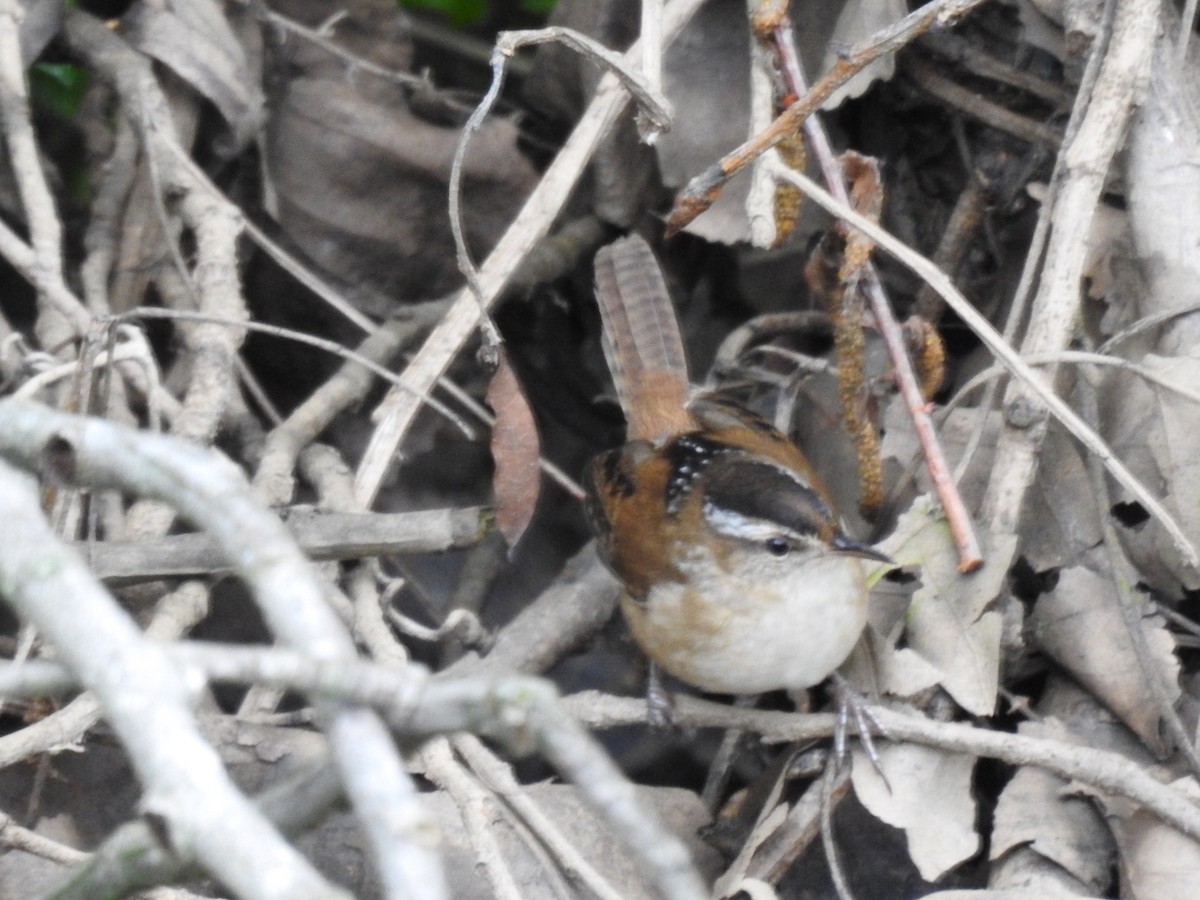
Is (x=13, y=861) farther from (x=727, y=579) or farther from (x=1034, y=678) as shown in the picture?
(x=1034, y=678)

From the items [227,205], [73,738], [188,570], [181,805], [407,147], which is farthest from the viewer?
[407,147]

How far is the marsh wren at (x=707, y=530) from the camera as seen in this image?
3.02m

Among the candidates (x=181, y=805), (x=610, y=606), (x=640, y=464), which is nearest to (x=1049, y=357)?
(x=640, y=464)

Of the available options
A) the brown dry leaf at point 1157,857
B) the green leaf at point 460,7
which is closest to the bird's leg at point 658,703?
the brown dry leaf at point 1157,857

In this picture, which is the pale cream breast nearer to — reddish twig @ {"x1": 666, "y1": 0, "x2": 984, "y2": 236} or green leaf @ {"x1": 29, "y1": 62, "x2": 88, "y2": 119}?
reddish twig @ {"x1": 666, "y1": 0, "x2": 984, "y2": 236}

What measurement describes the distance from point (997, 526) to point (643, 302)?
1.13 meters

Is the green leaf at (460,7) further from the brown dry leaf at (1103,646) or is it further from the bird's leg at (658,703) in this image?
the brown dry leaf at (1103,646)

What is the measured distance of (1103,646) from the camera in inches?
110

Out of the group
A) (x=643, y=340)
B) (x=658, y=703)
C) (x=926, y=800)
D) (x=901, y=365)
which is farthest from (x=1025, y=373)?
(x=643, y=340)

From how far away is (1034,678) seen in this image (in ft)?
9.92

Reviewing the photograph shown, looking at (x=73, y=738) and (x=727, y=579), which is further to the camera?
(x=727, y=579)

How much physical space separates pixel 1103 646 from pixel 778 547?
0.70m

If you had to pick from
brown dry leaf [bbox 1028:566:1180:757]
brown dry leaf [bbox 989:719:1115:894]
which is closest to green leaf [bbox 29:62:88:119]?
brown dry leaf [bbox 1028:566:1180:757]

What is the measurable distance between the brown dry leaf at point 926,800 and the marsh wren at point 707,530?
0.89ft
